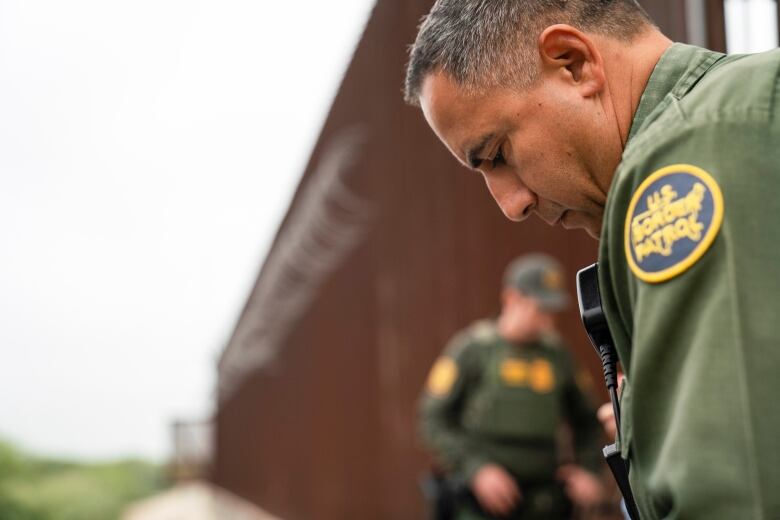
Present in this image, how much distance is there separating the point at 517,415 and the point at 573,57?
3268mm

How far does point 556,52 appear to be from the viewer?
1.14 m

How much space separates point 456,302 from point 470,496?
224 cm

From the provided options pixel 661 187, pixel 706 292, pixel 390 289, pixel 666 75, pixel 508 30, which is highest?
pixel 390 289

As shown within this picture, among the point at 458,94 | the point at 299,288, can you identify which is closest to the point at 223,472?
the point at 299,288

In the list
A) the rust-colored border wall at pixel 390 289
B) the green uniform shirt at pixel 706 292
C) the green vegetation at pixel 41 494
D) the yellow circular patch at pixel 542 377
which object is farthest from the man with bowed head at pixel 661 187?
the green vegetation at pixel 41 494

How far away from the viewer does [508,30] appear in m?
1.17

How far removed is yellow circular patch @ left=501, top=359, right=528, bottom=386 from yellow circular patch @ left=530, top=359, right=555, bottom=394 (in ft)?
0.13

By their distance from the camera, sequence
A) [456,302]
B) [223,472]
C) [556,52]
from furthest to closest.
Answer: [223,472]
[456,302]
[556,52]

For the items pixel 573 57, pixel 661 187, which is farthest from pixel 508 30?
pixel 661 187

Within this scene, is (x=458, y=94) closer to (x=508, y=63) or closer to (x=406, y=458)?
(x=508, y=63)

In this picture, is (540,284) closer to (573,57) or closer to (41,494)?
(573,57)

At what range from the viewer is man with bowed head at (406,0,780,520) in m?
0.83

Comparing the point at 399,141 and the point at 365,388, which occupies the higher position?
the point at 399,141

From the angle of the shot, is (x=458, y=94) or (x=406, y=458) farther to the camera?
(x=406, y=458)
